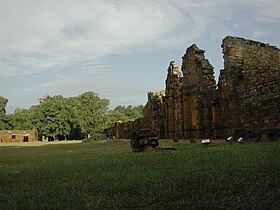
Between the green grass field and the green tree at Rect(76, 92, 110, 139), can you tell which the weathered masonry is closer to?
the green tree at Rect(76, 92, 110, 139)

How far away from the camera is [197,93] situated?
18750mm

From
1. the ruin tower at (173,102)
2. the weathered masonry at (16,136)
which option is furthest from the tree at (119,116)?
the ruin tower at (173,102)

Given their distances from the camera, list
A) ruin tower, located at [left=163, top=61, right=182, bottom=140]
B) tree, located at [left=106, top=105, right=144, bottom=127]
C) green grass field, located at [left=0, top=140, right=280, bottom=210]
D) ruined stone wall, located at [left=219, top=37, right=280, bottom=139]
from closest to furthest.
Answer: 1. green grass field, located at [left=0, top=140, right=280, bottom=210]
2. ruined stone wall, located at [left=219, top=37, right=280, bottom=139]
3. ruin tower, located at [left=163, top=61, right=182, bottom=140]
4. tree, located at [left=106, top=105, right=144, bottom=127]

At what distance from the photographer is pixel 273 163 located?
4.47 m

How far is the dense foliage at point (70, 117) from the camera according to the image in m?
53.4

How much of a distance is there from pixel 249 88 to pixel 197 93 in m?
6.68

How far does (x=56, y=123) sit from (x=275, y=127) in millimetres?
46982

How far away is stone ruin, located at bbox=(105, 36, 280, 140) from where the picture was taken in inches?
446

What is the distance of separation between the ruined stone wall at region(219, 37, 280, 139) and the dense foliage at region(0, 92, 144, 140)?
3969 cm

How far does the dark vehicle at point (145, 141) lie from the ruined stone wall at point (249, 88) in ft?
12.8

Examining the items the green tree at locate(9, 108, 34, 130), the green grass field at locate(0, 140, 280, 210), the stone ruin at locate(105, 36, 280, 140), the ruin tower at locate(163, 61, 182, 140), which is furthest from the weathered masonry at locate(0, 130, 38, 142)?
the green grass field at locate(0, 140, 280, 210)

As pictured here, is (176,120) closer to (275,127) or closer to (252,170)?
(275,127)

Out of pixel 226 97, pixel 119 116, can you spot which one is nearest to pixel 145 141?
pixel 226 97

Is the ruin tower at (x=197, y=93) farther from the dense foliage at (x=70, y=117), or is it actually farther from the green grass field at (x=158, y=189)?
the dense foliage at (x=70, y=117)
